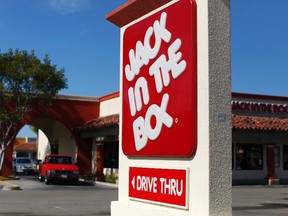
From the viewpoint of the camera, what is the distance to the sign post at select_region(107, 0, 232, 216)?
5.15 meters

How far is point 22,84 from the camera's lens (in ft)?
94.7

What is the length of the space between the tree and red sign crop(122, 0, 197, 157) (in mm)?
22209

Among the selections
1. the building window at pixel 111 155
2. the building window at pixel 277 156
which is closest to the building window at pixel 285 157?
the building window at pixel 277 156

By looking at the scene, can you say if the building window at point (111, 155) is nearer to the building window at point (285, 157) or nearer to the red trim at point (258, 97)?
the red trim at point (258, 97)

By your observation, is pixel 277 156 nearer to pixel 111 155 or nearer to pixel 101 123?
pixel 111 155

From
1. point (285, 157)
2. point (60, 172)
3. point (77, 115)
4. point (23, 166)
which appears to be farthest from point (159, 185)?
point (23, 166)

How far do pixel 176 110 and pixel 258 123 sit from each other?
23398 mm

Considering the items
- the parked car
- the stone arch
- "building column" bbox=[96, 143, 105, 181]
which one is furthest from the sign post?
the parked car

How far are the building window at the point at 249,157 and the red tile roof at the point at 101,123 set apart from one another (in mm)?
8418

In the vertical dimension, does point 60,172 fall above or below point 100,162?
below

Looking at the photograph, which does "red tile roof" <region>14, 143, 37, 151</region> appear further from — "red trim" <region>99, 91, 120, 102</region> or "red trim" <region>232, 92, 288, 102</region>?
"red trim" <region>232, 92, 288, 102</region>

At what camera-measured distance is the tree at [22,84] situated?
1109 inches

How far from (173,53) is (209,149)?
4.48 feet

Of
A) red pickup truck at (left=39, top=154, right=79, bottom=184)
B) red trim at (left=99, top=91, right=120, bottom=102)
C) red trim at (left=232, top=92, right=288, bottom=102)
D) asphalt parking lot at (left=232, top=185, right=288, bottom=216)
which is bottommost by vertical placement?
asphalt parking lot at (left=232, top=185, right=288, bottom=216)
